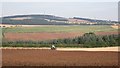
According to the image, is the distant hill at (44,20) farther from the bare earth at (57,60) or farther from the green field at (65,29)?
the bare earth at (57,60)

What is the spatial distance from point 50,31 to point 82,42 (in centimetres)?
543

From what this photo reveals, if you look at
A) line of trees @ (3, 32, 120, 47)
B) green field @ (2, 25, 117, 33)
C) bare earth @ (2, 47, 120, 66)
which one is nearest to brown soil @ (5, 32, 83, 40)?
line of trees @ (3, 32, 120, 47)

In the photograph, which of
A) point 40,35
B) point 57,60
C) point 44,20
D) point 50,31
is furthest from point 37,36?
point 57,60

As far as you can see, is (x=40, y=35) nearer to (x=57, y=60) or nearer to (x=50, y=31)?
(x=50, y=31)

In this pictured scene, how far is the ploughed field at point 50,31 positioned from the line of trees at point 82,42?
67 cm

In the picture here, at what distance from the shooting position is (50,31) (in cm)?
4378

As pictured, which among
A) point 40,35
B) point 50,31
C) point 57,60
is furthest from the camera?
point 50,31

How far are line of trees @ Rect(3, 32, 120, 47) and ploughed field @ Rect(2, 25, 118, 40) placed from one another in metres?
0.67

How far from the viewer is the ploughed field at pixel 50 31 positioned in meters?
39.8

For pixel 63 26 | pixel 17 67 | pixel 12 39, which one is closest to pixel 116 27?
pixel 63 26

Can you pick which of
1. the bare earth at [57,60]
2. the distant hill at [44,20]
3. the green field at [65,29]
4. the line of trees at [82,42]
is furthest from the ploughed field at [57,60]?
the distant hill at [44,20]

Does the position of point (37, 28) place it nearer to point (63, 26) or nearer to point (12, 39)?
point (63, 26)

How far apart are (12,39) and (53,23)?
52.6 feet

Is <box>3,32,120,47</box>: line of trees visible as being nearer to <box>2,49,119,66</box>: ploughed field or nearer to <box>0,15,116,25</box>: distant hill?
<box>0,15,116,25</box>: distant hill
